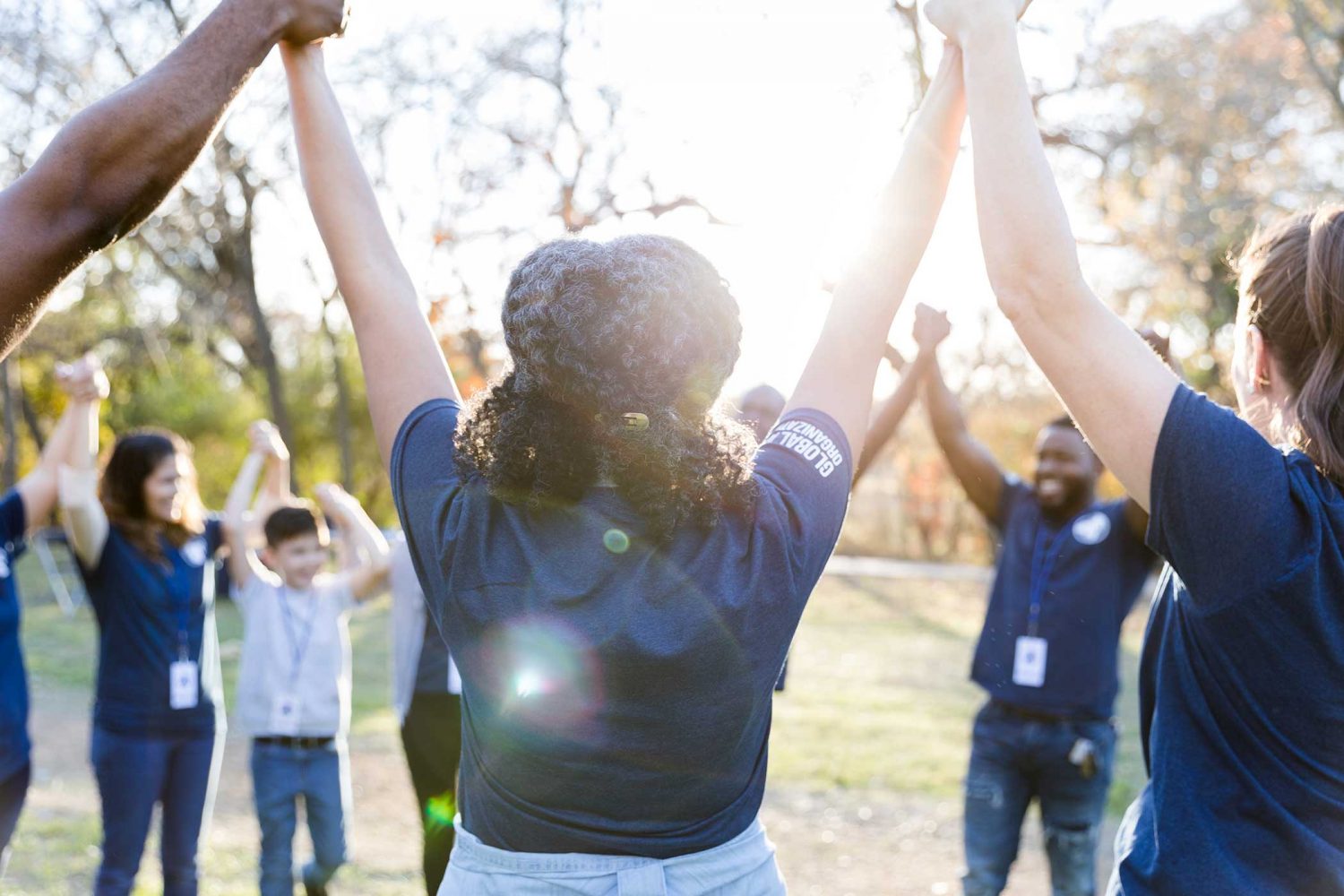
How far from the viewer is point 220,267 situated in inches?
852

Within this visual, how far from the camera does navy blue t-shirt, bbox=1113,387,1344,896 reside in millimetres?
1349

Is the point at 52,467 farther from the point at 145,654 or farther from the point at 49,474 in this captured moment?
the point at 145,654

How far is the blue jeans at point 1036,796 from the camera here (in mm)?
4141

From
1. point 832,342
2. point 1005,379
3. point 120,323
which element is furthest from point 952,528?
point 832,342

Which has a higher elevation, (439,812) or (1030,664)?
(1030,664)

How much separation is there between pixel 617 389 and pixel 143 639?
3.49 metres

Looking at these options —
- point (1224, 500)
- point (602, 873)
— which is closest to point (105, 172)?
point (602, 873)

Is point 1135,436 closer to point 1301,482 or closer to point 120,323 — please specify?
point 1301,482

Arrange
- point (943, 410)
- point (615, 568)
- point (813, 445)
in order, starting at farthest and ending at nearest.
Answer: point (943, 410), point (813, 445), point (615, 568)

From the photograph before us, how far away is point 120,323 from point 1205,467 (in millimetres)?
27185

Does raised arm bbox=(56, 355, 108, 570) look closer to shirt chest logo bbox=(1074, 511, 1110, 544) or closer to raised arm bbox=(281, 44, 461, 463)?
raised arm bbox=(281, 44, 461, 463)

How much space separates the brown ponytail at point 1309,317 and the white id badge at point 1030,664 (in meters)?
2.83

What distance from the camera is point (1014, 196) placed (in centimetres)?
142

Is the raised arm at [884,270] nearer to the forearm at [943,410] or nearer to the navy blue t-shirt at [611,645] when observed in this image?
the navy blue t-shirt at [611,645]
